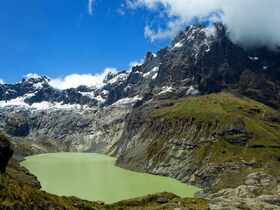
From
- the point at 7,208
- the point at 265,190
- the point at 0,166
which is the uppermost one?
the point at 265,190

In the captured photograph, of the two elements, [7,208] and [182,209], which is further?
[182,209]

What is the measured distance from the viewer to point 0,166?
286 feet

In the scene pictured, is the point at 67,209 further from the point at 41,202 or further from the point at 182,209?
the point at 182,209

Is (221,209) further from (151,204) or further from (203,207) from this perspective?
(151,204)

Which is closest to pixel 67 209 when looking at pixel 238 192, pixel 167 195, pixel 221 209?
pixel 221 209

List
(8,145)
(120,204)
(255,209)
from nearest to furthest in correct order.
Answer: (8,145), (255,209), (120,204)

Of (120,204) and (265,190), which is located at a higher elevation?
(265,190)

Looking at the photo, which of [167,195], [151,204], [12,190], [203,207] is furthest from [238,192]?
[12,190]

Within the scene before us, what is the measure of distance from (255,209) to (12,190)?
76.0 metres

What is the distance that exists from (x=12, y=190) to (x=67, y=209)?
12.7 m

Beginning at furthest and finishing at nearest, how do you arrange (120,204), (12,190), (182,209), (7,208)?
(120,204), (182,209), (12,190), (7,208)

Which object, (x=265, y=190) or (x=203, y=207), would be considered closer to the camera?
(x=203, y=207)

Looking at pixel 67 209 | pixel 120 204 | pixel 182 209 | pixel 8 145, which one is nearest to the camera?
pixel 67 209

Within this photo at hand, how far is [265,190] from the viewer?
19850 cm
